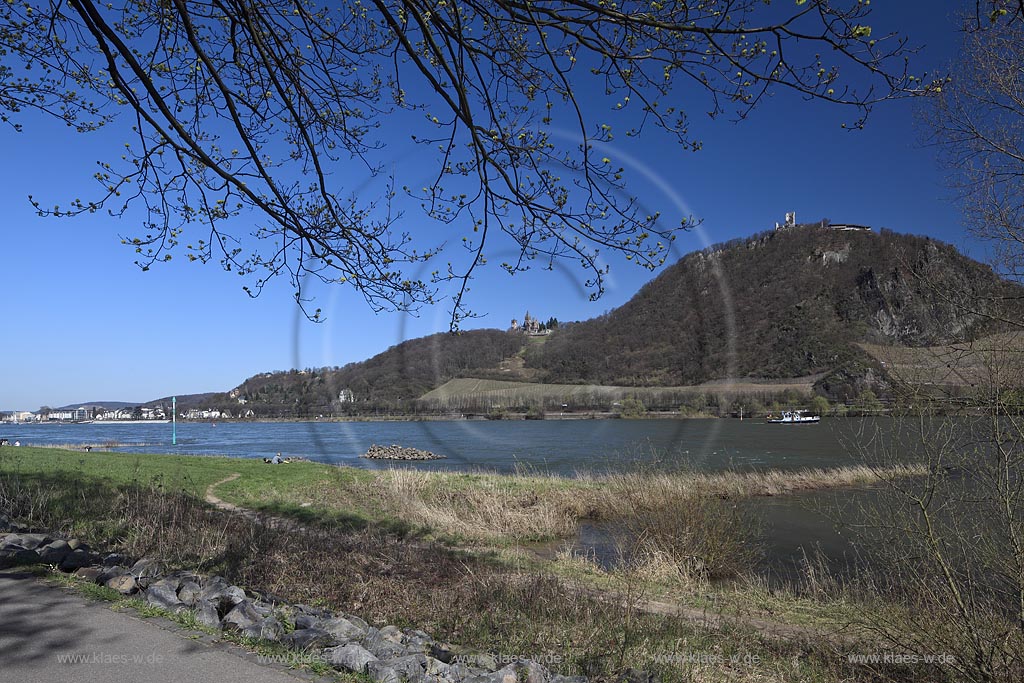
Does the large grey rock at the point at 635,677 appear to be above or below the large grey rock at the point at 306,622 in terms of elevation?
below

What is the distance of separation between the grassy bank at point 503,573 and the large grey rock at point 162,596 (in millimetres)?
1478

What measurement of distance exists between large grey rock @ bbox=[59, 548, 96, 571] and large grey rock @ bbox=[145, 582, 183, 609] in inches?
51.1

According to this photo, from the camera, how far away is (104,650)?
4145 mm

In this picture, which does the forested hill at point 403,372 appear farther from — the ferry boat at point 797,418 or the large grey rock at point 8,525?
the ferry boat at point 797,418

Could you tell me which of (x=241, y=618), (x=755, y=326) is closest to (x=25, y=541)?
(x=241, y=618)

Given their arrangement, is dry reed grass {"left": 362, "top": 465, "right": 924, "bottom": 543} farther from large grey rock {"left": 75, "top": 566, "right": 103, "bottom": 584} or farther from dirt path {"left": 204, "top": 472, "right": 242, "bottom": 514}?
large grey rock {"left": 75, "top": 566, "right": 103, "bottom": 584}

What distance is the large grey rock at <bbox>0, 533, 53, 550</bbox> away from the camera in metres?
6.39

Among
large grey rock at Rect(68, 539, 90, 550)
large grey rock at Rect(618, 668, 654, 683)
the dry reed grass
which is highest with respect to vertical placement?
large grey rock at Rect(68, 539, 90, 550)

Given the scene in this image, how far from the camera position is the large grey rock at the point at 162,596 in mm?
5059

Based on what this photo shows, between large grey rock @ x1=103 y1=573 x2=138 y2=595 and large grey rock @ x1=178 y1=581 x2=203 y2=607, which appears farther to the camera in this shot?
large grey rock @ x1=103 y1=573 x2=138 y2=595

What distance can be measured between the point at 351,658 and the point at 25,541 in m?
4.63

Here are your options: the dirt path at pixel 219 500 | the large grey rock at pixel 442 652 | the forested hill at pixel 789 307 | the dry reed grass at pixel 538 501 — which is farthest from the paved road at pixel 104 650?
the dry reed grass at pixel 538 501

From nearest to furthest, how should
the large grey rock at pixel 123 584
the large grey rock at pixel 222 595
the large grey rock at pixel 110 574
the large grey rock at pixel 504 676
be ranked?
the large grey rock at pixel 504 676 → the large grey rock at pixel 222 595 → the large grey rock at pixel 123 584 → the large grey rock at pixel 110 574

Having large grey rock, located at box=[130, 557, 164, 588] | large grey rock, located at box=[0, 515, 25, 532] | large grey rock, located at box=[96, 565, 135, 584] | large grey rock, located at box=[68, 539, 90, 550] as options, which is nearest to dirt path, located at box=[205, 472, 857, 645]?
large grey rock, located at box=[130, 557, 164, 588]
